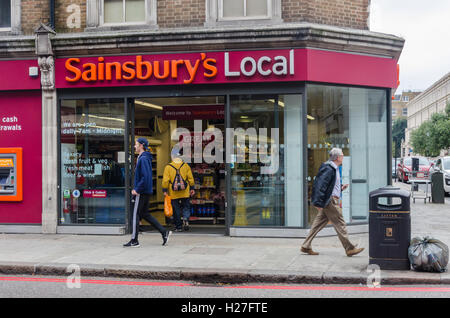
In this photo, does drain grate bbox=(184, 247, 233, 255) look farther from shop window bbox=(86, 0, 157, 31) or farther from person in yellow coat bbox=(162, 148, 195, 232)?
shop window bbox=(86, 0, 157, 31)

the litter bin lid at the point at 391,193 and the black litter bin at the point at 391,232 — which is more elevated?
the litter bin lid at the point at 391,193

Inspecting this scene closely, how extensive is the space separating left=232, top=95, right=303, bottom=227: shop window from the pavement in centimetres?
69

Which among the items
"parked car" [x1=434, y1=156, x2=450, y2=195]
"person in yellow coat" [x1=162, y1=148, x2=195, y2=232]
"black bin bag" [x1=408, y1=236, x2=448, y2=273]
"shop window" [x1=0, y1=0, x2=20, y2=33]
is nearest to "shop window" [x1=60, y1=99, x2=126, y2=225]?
"person in yellow coat" [x1=162, y1=148, x2=195, y2=232]

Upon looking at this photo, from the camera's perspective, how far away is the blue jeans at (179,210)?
40.1 feet

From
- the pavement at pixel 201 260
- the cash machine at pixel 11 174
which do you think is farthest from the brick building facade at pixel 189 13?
A: the pavement at pixel 201 260

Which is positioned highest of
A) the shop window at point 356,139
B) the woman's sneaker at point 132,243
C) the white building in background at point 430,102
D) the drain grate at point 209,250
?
the white building in background at point 430,102

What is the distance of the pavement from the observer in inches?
290

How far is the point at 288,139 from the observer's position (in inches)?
447

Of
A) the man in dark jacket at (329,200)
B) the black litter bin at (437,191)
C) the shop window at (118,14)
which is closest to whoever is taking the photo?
the man in dark jacket at (329,200)

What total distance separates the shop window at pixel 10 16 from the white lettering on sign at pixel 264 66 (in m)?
5.12

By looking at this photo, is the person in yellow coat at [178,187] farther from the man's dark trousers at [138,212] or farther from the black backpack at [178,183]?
the man's dark trousers at [138,212]
